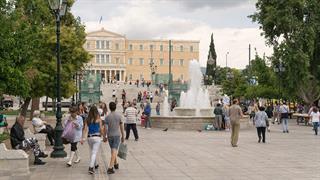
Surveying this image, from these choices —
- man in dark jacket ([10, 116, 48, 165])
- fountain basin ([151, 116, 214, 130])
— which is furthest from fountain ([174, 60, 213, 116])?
man in dark jacket ([10, 116, 48, 165])

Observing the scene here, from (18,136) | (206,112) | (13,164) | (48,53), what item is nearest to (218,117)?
(206,112)

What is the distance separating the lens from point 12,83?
63.5 feet

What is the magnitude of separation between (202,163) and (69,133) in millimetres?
3535

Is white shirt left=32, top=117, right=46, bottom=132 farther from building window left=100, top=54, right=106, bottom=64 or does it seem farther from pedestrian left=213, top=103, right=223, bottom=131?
building window left=100, top=54, right=106, bottom=64

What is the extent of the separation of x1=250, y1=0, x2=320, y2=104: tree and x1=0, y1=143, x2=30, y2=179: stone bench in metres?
34.9

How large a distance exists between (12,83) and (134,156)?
18.1ft

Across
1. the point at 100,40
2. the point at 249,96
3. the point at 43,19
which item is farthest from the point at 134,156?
the point at 100,40

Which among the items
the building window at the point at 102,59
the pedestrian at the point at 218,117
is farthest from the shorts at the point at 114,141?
the building window at the point at 102,59

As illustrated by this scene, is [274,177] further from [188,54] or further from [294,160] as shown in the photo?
[188,54]

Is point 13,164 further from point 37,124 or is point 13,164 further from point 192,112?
point 192,112

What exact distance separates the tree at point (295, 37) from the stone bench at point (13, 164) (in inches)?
1375

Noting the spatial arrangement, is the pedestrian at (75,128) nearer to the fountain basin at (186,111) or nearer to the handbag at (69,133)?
Result: the handbag at (69,133)

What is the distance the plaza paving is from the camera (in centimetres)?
1237

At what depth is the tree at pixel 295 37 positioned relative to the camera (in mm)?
44281
